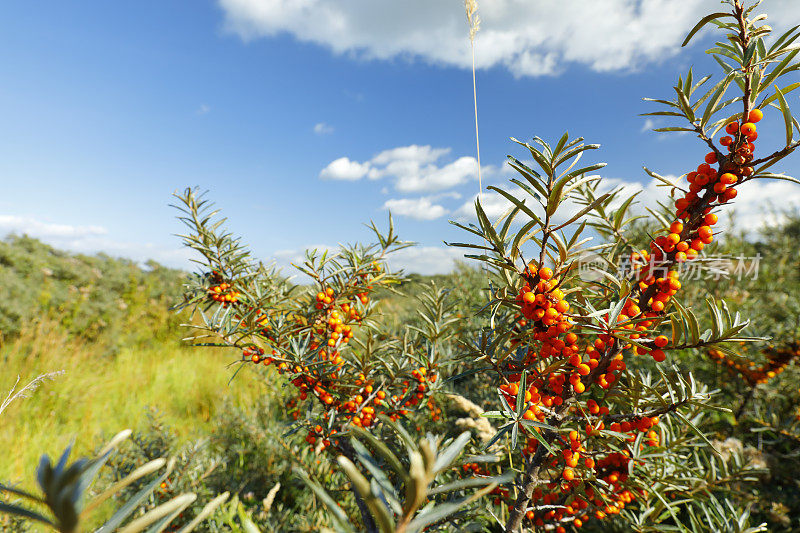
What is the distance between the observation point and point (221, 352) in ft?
19.7

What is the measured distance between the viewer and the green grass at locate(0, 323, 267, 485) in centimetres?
350

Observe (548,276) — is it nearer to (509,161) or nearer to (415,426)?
(509,161)

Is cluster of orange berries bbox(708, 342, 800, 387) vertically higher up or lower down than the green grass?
higher up

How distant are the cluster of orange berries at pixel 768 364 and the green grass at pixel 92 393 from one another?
357cm

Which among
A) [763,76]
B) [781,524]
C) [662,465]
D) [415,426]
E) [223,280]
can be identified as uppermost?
[763,76]

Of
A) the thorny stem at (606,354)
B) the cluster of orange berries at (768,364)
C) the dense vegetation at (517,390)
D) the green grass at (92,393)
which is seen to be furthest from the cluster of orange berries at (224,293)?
the cluster of orange berries at (768,364)

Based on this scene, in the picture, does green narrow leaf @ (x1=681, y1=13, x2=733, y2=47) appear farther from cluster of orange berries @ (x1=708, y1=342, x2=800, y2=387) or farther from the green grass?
the green grass

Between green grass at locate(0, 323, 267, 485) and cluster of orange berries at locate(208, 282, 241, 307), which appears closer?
cluster of orange berries at locate(208, 282, 241, 307)

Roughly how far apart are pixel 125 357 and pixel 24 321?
126 cm

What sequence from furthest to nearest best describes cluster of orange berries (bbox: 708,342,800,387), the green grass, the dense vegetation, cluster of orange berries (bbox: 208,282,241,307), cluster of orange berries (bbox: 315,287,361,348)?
the green grass, cluster of orange berries (bbox: 708,342,800,387), cluster of orange berries (bbox: 208,282,241,307), cluster of orange berries (bbox: 315,287,361,348), the dense vegetation

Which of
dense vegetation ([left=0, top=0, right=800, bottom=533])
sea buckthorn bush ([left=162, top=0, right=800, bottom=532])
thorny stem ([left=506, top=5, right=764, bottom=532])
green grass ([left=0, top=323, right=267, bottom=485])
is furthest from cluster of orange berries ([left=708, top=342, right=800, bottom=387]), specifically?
green grass ([left=0, top=323, right=267, bottom=485])

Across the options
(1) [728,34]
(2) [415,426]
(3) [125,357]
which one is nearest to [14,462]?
(3) [125,357]

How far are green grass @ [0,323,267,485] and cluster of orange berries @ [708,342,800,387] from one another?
3.57m

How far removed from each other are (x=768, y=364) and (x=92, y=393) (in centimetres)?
621
